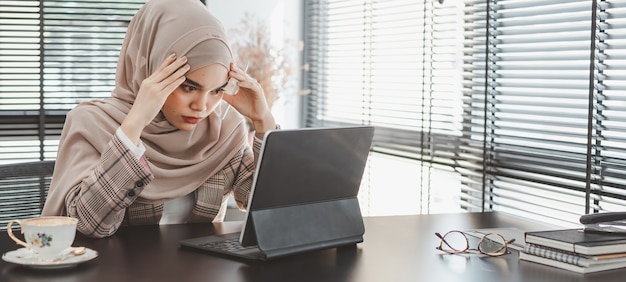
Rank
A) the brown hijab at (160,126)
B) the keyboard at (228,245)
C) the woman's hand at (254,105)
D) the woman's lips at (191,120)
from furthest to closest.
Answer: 1. the woman's hand at (254,105)
2. the woman's lips at (191,120)
3. the brown hijab at (160,126)
4. the keyboard at (228,245)

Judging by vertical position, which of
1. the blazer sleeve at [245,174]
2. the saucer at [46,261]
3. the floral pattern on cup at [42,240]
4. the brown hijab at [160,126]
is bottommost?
the saucer at [46,261]

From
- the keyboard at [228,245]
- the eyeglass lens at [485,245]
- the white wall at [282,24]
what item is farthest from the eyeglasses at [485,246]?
the white wall at [282,24]

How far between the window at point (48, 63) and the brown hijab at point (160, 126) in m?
1.82

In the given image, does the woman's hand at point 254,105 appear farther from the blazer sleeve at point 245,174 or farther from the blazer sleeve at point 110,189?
the blazer sleeve at point 110,189

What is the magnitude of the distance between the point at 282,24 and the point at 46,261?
314cm

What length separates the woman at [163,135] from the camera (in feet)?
6.28

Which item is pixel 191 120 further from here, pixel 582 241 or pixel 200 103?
pixel 582 241

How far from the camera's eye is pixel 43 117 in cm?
400

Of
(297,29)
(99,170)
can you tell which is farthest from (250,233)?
(297,29)

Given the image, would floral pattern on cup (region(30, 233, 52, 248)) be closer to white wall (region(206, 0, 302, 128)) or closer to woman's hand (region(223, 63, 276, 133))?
woman's hand (region(223, 63, 276, 133))

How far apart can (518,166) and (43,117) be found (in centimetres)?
234

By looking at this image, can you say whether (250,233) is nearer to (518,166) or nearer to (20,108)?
(518,166)

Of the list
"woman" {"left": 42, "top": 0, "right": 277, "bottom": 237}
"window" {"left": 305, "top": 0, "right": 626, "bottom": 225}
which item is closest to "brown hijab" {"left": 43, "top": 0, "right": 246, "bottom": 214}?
"woman" {"left": 42, "top": 0, "right": 277, "bottom": 237}

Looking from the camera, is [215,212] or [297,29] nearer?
[215,212]
